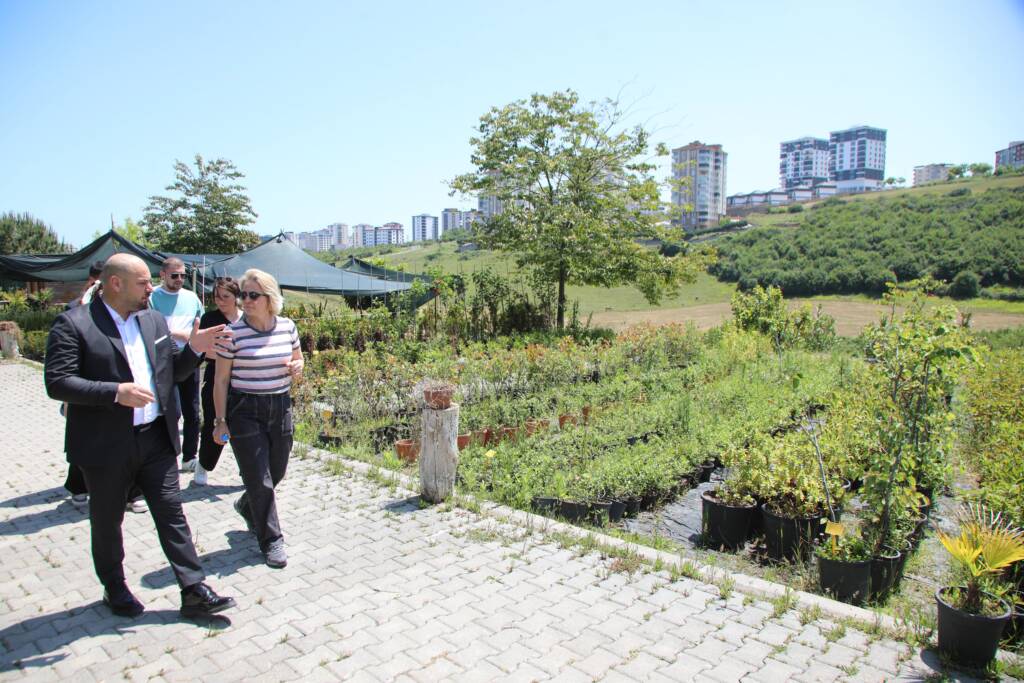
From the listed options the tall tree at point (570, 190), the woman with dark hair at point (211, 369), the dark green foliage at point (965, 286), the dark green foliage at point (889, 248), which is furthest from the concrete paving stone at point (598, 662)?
the dark green foliage at point (965, 286)

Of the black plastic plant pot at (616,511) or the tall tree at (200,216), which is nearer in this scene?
the black plastic plant pot at (616,511)

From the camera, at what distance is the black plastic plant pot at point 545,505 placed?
4.63 meters

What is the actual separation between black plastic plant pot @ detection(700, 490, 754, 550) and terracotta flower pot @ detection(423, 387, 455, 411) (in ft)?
6.70

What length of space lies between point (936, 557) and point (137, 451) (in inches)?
201

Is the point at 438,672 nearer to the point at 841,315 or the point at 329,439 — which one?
the point at 329,439

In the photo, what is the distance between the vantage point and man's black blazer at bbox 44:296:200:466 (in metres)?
2.76

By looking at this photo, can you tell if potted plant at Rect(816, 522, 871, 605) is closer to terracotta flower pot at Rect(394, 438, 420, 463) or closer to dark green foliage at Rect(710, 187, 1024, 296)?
terracotta flower pot at Rect(394, 438, 420, 463)

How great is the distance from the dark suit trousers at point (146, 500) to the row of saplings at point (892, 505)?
335 centimetres

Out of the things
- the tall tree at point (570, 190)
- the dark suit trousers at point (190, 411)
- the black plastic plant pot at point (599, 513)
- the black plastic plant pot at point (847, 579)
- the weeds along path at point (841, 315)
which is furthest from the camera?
the weeds along path at point (841, 315)

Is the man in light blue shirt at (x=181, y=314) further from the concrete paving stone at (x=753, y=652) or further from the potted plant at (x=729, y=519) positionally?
the concrete paving stone at (x=753, y=652)

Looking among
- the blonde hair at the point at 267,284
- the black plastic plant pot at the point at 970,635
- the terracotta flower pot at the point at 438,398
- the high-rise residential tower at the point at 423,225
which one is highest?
the high-rise residential tower at the point at 423,225

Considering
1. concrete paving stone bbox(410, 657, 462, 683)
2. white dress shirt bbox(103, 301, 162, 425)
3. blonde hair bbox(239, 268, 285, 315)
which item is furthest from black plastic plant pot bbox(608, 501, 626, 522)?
white dress shirt bbox(103, 301, 162, 425)

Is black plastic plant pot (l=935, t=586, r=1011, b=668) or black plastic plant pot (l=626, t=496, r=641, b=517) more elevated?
black plastic plant pot (l=935, t=586, r=1011, b=668)

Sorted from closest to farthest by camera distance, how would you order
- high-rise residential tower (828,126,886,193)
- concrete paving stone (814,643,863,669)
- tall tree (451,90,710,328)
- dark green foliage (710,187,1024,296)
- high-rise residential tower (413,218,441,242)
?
concrete paving stone (814,643,863,669), tall tree (451,90,710,328), dark green foliage (710,187,1024,296), high-rise residential tower (413,218,441,242), high-rise residential tower (828,126,886,193)
